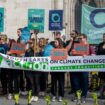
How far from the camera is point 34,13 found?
1716 centimetres

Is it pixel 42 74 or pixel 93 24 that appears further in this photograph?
pixel 93 24

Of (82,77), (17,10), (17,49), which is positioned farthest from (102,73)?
(17,10)

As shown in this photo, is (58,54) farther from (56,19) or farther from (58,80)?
(56,19)

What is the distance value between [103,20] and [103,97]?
19.7ft

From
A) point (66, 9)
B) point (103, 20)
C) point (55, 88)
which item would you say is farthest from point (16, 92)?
point (66, 9)

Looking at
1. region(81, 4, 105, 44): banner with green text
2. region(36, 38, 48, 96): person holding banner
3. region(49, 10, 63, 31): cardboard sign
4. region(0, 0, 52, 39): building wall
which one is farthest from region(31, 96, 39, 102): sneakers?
region(0, 0, 52, 39): building wall

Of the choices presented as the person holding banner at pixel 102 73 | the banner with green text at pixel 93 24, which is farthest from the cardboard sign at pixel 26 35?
the banner with green text at pixel 93 24

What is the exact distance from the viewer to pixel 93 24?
22.3 metres

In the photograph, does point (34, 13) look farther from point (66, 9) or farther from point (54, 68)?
point (66, 9)

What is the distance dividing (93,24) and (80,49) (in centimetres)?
650

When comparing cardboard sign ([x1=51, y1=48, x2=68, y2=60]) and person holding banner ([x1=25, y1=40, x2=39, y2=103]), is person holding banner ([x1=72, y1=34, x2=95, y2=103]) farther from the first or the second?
person holding banner ([x1=25, y1=40, x2=39, y2=103])

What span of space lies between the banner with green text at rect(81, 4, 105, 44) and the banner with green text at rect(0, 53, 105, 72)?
562cm

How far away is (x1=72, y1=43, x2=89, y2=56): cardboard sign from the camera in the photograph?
1588cm

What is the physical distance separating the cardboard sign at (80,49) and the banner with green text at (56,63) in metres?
0.11
